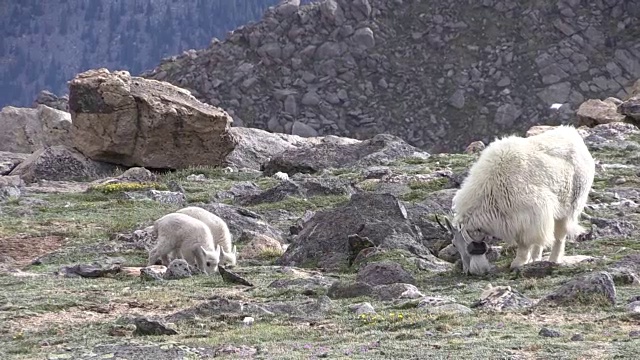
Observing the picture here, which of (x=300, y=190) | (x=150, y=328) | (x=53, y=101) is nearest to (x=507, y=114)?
(x=53, y=101)

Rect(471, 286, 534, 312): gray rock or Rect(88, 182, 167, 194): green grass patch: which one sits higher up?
Rect(471, 286, 534, 312): gray rock

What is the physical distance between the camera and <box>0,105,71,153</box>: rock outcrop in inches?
1555

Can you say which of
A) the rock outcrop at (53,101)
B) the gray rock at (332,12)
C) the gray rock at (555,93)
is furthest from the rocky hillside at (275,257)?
the gray rock at (332,12)

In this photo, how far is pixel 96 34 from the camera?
117 meters

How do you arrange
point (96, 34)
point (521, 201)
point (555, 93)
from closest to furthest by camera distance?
point (521, 201)
point (555, 93)
point (96, 34)

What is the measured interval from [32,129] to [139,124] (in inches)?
332

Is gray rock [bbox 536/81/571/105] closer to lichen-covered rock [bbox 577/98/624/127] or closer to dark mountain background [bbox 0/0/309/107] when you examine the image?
lichen-covered rock [bbox 577/98/624/127]

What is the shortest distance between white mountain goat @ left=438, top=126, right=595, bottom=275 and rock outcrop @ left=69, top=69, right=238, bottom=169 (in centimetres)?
1914

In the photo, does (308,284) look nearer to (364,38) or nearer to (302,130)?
(302,130)

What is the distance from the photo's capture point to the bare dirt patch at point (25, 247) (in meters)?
18.9

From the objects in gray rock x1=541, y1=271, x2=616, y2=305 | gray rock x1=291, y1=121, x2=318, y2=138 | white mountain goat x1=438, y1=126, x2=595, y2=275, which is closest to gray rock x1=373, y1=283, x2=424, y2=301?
gray rock x1=541, y1=271, x2=616, y2=305

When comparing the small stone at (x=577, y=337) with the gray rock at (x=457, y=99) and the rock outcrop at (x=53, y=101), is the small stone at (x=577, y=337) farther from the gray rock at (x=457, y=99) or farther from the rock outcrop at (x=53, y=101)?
the gray rock at (x=457, y=99)

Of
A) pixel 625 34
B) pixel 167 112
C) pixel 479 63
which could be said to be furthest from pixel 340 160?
pixel 625 34

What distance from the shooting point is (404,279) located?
14141 millimetres
